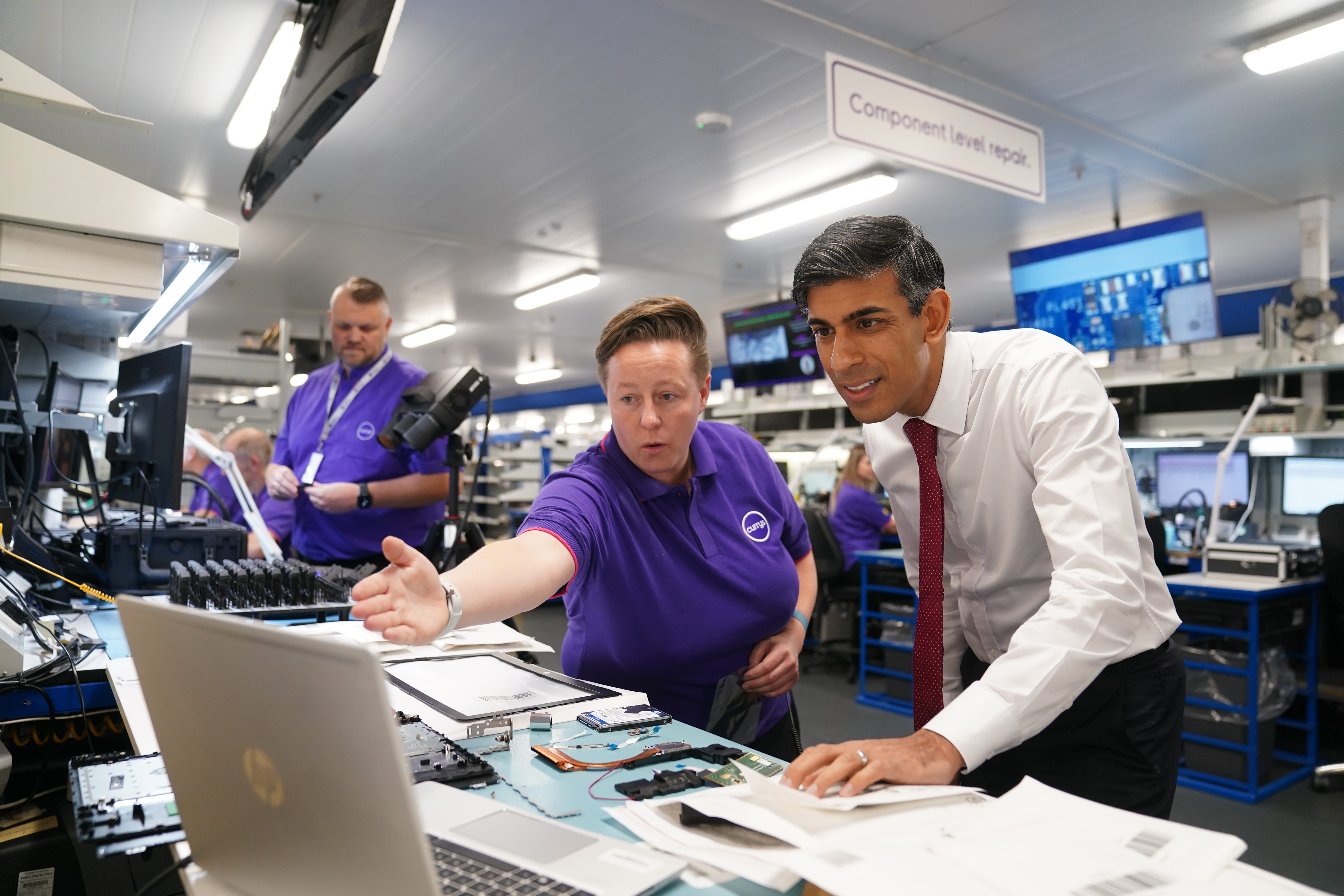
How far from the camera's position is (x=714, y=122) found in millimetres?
4809

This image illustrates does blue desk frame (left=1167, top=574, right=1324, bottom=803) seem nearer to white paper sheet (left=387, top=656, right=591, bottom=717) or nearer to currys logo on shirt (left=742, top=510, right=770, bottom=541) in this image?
currys logo on shirt (left=742, top=510, right=770, bottom=541)

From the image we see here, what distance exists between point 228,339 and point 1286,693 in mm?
12914

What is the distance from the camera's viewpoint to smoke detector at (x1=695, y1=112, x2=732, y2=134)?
4.75 meters

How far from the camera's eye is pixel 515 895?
73 centimetres

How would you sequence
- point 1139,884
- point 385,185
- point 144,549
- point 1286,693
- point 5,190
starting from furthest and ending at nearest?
1. point 385,185
2. point 1286,693
3. point 144,549
4. point 5,190
5. point 1139,884

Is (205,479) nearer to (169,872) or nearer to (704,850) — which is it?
(169,872)

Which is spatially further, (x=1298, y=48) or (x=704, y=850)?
(x=1298, y=48)

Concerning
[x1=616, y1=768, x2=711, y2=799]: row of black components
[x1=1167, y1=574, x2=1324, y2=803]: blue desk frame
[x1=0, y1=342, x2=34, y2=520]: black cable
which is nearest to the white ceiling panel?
[x1=0, y1=342, x2=34, y2=520]: black cable

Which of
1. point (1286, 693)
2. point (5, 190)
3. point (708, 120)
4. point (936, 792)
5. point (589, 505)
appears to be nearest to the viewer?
point (936, 792)

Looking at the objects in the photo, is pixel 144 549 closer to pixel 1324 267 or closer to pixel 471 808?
pixel 471 808

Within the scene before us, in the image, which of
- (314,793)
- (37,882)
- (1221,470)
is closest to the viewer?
(314,793)

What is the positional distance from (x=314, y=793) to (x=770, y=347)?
7184 mm

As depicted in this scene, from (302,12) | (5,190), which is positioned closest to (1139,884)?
(5,190)

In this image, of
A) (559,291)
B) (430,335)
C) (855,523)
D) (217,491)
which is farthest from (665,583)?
(430,335)
